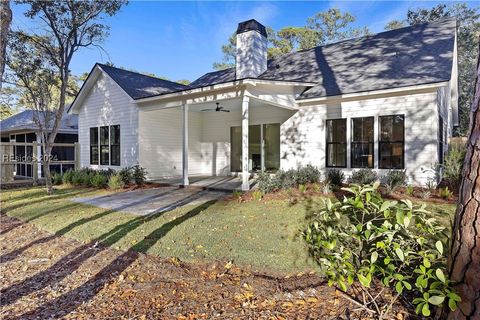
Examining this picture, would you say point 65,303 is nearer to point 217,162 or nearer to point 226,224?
point 226,224

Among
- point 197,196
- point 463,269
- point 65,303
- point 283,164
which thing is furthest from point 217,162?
point 463,269

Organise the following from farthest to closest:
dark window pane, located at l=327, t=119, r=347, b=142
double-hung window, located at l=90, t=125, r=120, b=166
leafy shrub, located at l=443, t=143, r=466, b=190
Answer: double-hung window, located at l=90, t=125, r=120, b=166, dark window pane, located at l=327, t=119, r=347, b=142, leafy shrub, located at l=443, t=143, r=466, b=190

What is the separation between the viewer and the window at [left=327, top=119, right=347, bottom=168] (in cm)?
995

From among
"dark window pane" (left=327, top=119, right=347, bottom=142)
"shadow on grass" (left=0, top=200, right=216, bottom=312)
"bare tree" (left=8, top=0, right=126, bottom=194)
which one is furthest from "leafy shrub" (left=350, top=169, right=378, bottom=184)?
"bare tree" (left=8, top=0, right=126, bottom=194)

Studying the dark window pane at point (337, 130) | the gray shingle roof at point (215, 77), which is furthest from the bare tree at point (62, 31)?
the dark window pane at point (337, 130)

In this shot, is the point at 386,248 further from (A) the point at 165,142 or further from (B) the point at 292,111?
(A) the point at 165,142

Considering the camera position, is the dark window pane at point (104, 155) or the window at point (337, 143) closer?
the window at point (337, 143)

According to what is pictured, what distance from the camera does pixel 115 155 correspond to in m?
13.8

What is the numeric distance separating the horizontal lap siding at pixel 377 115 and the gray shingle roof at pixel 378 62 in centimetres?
52

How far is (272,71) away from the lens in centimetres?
1359

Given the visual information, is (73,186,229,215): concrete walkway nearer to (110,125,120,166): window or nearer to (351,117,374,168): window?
(110,125,120,166): window

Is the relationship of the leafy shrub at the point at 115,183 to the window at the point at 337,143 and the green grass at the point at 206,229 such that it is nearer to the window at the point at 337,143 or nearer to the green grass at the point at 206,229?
the green grass at the point at 206,229

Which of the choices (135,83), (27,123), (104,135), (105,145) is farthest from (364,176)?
(27,123)

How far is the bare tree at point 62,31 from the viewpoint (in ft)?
33.8
